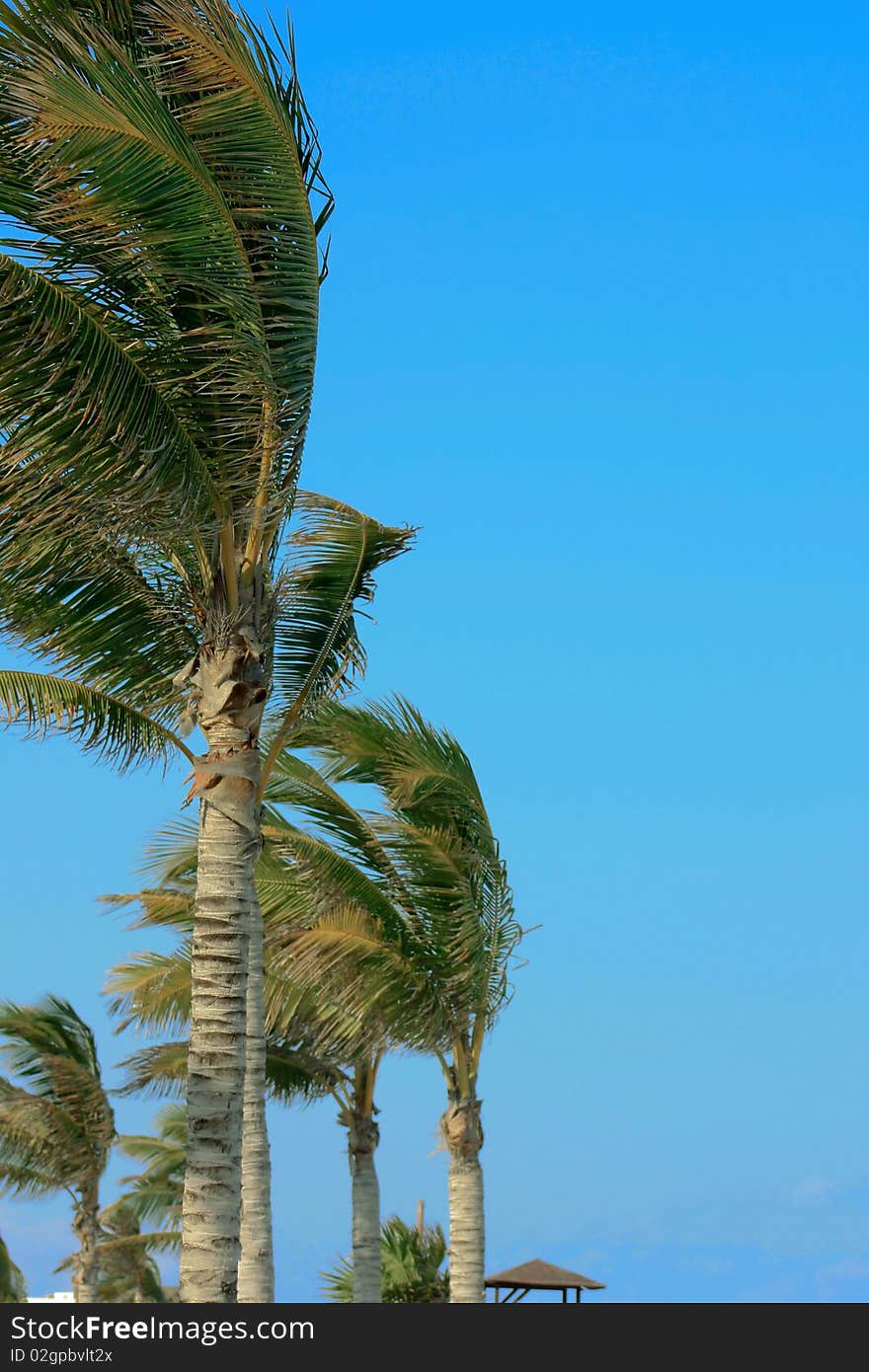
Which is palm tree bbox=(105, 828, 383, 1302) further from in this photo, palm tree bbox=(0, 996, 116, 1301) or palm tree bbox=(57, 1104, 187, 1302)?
palm tree bbox=(57, 1104, 187, 1302)

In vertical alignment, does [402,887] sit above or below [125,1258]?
above

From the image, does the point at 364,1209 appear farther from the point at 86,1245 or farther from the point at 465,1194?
the point at 86,1245

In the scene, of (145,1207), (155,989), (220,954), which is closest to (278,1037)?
(155,989)

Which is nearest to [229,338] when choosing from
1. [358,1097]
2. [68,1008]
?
[358,1097]

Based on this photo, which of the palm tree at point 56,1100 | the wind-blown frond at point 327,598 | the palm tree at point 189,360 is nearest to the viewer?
the palm tree at point 189,360

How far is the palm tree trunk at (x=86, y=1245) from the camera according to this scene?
25.4 m

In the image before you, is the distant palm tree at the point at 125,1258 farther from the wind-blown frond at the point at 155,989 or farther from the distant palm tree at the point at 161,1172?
the wind-blown frond at the point at 155,989

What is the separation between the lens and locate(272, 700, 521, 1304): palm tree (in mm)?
16328

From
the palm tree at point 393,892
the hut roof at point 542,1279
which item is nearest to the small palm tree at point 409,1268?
the hut roof at point 542,1279

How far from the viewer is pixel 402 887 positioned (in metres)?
16.8

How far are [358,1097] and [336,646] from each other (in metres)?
10.2

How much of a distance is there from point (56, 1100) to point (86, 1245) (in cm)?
305

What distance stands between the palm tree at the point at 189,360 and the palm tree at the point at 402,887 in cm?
606

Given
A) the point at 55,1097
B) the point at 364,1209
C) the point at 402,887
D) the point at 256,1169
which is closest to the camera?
the point at 256,1169
